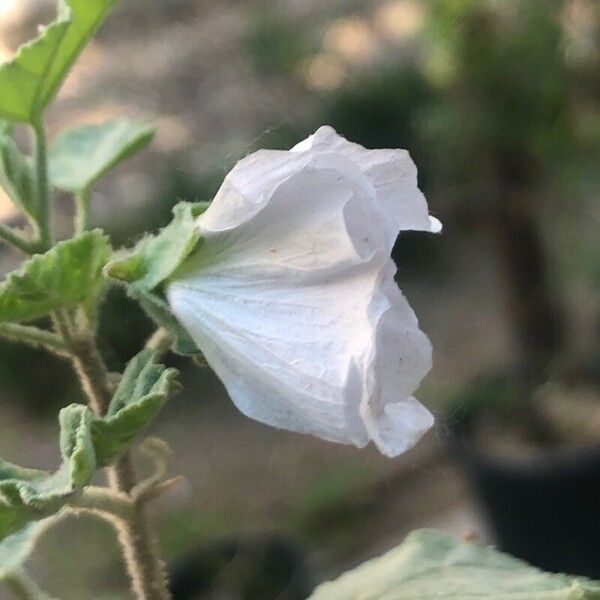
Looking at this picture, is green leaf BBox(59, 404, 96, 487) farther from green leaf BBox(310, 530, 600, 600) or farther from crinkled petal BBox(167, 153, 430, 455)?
green leaf BBox(310, 530, 600, 600)

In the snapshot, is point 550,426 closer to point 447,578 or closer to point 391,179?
point 447,578

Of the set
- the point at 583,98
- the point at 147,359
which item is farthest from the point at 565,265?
the point at 147,359

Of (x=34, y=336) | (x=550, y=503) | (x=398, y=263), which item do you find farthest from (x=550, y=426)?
(x=34, y=336)

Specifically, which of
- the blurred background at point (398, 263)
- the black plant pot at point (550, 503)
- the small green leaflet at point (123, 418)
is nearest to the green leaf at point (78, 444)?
the small green leaflet at point (123, 418)

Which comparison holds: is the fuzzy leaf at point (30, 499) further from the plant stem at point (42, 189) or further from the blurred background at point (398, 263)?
the blurred background at point (398, 263)

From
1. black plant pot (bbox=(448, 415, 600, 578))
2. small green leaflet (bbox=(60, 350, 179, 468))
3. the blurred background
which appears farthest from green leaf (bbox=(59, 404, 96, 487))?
black plant pot (bbox=(448, 415, 600, 578))

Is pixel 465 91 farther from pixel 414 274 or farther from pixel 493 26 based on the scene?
pixel 414 274
